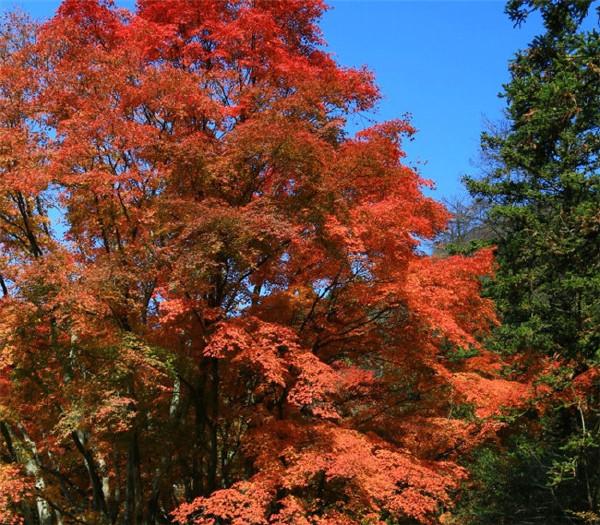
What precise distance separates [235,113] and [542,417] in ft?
34.2

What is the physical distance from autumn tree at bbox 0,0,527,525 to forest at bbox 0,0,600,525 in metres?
0.06

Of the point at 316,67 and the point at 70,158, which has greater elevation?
the point at 316,67

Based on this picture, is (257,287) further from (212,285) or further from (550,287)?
(550,287)

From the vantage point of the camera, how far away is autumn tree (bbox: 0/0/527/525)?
10.7 meters

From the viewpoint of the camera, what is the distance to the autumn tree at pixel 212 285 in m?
10.7

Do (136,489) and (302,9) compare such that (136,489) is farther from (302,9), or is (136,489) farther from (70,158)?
(302,9)

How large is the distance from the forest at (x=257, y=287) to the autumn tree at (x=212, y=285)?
62 mm

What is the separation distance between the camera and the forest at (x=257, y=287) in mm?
10750

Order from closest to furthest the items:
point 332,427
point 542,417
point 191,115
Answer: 1. point 332,427
2. point 191,115
3. point 542,417

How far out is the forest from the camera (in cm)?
1075

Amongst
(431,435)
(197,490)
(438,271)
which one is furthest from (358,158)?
(197,490)

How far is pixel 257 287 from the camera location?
529 inches

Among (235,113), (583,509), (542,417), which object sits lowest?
(583,509)

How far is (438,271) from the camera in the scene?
12.1 meters
